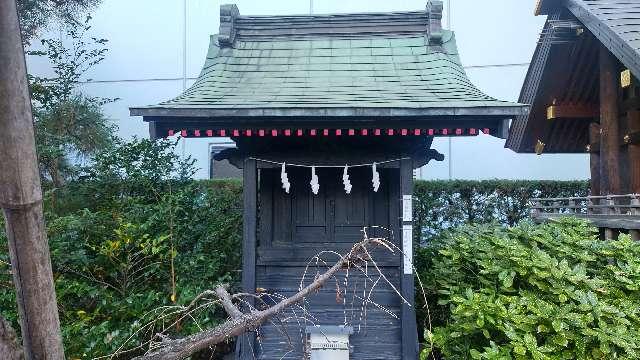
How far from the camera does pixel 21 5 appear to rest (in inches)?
255

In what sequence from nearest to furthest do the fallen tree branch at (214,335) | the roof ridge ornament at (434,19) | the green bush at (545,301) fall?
the fallen tree branch at (214,335) → the green bush at (545,301) → the roof ridge ornament at (434,19)

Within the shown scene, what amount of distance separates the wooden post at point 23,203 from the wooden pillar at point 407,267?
12.4ft

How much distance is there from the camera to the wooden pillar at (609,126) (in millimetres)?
7035

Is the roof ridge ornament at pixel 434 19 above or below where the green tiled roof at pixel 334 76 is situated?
above

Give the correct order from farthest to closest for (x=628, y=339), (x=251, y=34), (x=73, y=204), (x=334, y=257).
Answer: (x=73, y=204) < (x=251, y=34) < (x=334, y=257) < (x=628, y=339)

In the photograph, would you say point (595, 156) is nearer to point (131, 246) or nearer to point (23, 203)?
point (131, 246)

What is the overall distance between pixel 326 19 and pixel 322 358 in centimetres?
470

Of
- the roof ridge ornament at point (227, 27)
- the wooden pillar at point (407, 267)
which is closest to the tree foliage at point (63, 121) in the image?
the roof ridge ornament at point (227, 27)

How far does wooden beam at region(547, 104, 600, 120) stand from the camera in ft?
27.7

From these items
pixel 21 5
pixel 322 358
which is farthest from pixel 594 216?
pixel 21 5

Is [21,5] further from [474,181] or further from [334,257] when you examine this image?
[474,181]

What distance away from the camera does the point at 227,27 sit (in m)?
5.54

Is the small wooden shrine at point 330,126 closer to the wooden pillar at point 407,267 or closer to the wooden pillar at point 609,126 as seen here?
the wooden pillar at point 407,267

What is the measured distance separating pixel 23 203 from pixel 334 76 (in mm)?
4469
